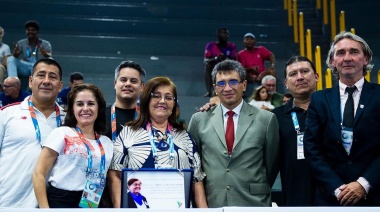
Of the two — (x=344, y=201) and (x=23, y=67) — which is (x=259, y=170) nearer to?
(x=344, y=201)

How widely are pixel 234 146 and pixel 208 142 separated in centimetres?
19

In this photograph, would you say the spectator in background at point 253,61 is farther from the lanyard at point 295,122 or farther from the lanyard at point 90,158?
the lanyard at point 90,158

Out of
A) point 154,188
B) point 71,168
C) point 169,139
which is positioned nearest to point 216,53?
point 169,139

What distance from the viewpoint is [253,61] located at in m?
11.6

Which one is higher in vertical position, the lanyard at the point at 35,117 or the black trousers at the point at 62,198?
the lanyard at the point at 35,117

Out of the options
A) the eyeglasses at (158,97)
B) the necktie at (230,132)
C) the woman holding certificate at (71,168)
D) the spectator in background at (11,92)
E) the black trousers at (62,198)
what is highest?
the spectator in background at (11,92)

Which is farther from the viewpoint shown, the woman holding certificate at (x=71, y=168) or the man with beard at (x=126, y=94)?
the man with beard at (x=126, y=94)

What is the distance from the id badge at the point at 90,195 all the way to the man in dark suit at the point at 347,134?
4.71 feet

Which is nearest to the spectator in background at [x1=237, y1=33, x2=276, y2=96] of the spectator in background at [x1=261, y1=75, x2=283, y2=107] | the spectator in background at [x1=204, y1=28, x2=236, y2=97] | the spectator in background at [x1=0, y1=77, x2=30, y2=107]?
the spectator in background at [x1=204, y1=28, x2=236, y2=97]

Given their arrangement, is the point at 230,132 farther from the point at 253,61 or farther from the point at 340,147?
the point at 253,61

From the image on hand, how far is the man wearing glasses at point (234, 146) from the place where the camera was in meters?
4.62

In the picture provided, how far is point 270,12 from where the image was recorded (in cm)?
1472

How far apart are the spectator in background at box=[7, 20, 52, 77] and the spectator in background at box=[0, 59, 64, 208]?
6.24 m

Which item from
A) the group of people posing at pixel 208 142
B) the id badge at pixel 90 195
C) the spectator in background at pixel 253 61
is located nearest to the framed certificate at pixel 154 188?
the group of people posing at pixel 208 142
